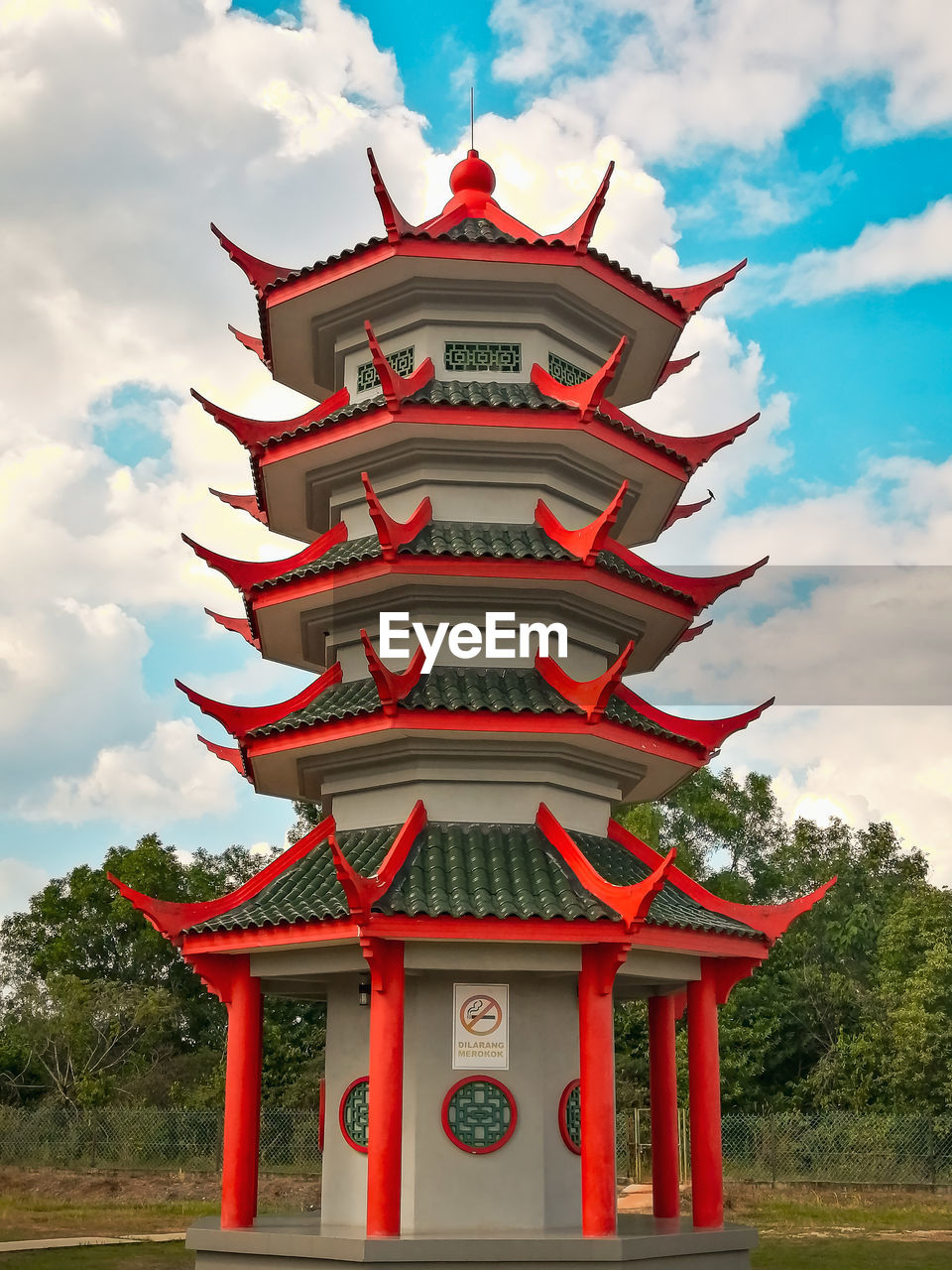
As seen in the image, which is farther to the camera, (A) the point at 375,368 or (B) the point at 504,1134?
(A) the point at 375,368

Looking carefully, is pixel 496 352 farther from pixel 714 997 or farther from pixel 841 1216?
pixel 841 1216

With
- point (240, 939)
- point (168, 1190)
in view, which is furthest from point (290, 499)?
point (168, 1190)

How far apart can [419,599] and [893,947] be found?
30.8 m

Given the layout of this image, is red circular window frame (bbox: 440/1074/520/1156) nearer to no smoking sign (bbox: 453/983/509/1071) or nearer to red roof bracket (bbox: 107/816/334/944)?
no smoking sign (bbox: 453/983/509/1071)

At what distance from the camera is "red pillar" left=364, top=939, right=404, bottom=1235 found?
513 inches

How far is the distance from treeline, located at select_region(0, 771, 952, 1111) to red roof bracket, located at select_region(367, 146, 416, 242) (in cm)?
2962

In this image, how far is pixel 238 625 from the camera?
63.6 feet

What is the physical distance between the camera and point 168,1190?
103ft

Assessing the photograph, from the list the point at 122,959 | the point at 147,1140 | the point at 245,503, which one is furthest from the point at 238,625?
the point at 122,959

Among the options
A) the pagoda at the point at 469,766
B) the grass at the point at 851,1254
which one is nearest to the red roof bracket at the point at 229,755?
the pagoda at the point at 469,766

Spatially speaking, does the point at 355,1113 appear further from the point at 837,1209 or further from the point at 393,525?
the point at 837,1209

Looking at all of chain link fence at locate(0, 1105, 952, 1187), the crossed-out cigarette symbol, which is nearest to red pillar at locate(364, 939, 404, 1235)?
the crossed-out cigarette symbol

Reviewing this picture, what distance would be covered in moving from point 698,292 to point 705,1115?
37.9 feet

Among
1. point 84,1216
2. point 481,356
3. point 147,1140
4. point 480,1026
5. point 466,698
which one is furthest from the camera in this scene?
point 147,1140
